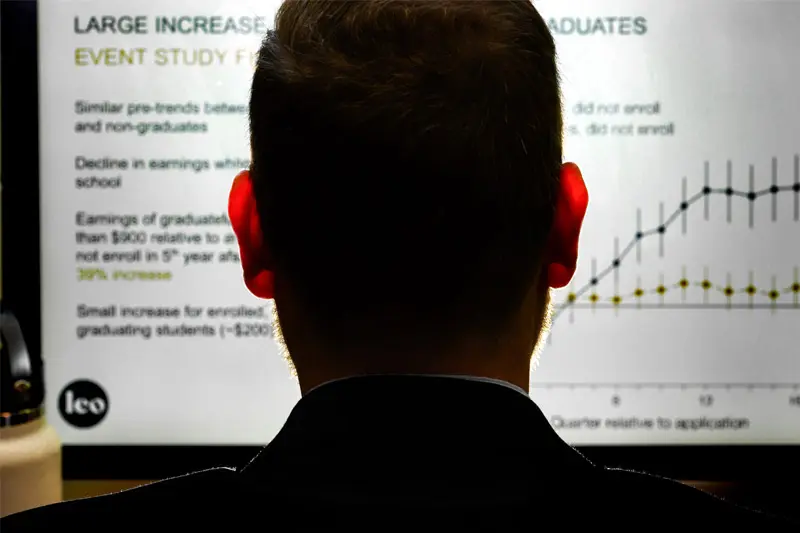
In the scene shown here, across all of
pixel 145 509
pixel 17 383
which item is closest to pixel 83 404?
pixel 17 383

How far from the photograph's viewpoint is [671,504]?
1.56 feet

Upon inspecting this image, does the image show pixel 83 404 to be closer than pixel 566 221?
No

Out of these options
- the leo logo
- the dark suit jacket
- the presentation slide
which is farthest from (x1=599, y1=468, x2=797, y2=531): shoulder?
the leo logo

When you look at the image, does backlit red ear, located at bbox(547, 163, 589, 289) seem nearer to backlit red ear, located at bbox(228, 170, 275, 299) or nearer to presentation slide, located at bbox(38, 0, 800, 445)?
backlit red ear, located at bbox(228, 170, 275, 299)

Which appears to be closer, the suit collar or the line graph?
the suit collar

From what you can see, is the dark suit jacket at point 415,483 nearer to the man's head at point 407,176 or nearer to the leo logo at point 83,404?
the man's head at point 407,176

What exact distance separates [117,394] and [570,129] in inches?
21.6

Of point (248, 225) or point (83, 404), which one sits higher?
point (248, 225)

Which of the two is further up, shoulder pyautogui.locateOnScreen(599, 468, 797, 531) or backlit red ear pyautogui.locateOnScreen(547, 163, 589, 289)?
backlit red ear pyautogui.locateOnScreen(547, 163, 589, 289)

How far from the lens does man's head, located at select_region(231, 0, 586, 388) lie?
1.51 feet

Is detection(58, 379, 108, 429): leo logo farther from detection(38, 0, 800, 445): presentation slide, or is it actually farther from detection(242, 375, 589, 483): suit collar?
detection(242, 375, 589, 483): suit collar

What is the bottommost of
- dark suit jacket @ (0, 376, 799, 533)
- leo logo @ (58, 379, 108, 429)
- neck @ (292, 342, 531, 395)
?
leo logo @ (58, 379, 108, 429)

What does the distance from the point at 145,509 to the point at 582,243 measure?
0.56 metres

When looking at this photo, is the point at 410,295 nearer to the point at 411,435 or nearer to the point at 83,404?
the point at 411,435
